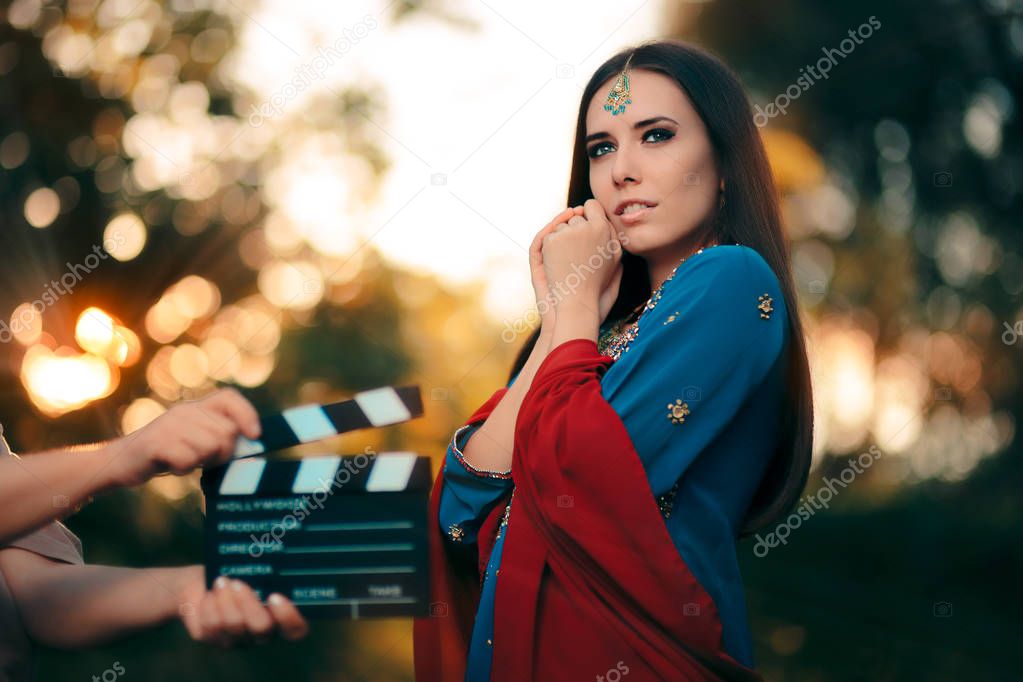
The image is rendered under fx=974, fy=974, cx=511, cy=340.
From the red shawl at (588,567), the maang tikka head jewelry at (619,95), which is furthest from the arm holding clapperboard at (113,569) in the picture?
the maang tikka head jewelry at (619,95)

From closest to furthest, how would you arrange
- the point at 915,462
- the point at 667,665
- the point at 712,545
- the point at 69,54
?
the point at 667,665 → the point at 712,545 → the point at 69,54 → the point at 915,462

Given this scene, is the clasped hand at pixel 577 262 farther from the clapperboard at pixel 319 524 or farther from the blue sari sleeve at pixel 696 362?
the clapperboard at pixel 319 524

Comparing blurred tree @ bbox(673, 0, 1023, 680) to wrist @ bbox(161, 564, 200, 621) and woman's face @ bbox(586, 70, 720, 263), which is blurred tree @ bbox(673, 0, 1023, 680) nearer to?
woman's face @ bbox(586, 70, 720, 263)

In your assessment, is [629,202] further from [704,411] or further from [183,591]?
[183,591]

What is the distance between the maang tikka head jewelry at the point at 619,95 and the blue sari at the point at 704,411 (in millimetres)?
357

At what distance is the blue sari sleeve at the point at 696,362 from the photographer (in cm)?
160

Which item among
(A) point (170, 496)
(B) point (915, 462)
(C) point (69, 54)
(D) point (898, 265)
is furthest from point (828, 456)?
(C) point (69, 54)

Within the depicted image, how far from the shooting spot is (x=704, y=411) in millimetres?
1619

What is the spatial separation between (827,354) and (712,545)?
4.51 metres

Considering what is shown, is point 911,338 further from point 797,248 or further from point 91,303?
point 91,303

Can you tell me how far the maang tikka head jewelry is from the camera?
Answer: 74.8 inches

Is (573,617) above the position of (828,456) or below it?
above

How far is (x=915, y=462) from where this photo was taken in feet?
18.5

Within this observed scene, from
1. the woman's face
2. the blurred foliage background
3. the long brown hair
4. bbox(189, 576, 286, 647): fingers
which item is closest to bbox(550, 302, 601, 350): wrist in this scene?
the woman's face
